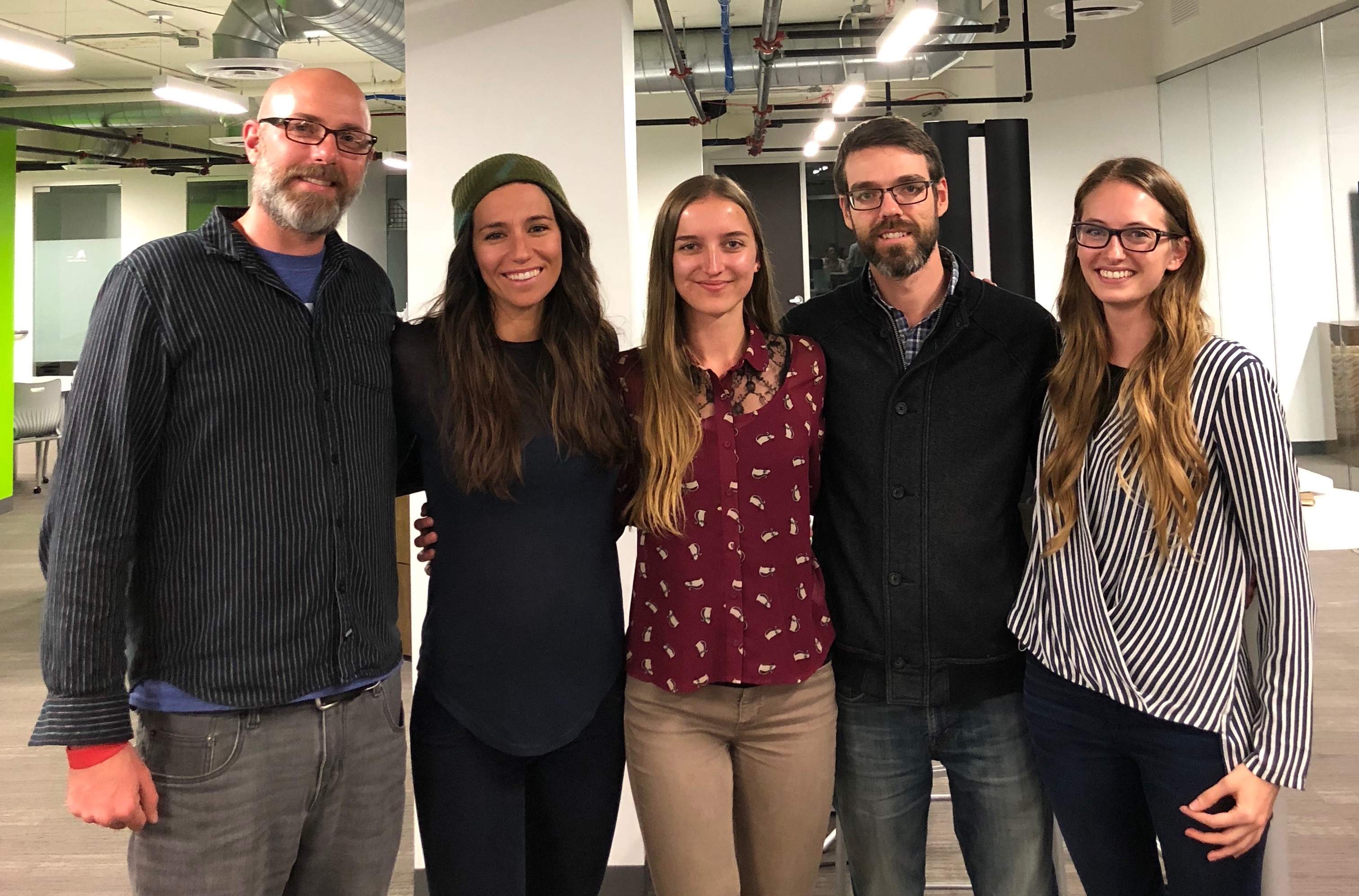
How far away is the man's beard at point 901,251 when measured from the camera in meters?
1.77

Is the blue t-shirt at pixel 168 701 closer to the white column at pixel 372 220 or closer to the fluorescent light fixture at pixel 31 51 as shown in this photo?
the fluorescent light fixture at pixel 31 51

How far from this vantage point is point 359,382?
1.62m

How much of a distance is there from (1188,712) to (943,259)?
90cm

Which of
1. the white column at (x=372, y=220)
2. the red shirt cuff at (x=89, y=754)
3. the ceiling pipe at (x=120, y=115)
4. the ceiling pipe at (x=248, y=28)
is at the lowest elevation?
the red shirt cuff at (x=89, y=754)

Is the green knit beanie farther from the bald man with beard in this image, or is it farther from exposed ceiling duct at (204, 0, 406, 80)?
exposed ceiling duct at (204, 0, 406, 80)

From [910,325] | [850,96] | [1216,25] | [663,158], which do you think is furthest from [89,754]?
[663,158]

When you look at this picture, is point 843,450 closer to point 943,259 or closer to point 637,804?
point 943,259

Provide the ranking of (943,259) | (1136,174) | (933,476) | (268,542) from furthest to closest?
(943,259) < (933,476) < (1136,174) < (268,542)

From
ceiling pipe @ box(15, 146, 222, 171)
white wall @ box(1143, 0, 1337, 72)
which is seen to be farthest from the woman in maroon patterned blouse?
ceiling pipe @ box(15, 146, 222, 171)

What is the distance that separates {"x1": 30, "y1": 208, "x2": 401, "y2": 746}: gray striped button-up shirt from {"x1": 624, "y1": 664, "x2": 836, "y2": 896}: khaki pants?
48 centimetres

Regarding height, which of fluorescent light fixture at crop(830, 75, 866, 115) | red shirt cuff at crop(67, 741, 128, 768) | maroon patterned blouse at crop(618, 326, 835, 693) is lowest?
red shirt cuff at crop(67, 741, 128, 768)

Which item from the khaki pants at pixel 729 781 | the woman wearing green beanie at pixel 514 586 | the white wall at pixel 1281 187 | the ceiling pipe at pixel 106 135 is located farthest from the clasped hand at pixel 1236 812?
the ceiling pipe at pixel 106 135

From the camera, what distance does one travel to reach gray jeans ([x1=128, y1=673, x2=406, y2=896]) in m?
1.45

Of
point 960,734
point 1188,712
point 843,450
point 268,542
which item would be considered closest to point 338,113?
point 268,542
